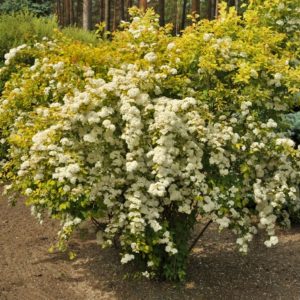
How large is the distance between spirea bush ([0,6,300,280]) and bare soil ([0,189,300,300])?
1.49 ft

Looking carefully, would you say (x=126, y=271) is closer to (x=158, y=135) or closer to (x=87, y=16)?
(x=158, y=135)

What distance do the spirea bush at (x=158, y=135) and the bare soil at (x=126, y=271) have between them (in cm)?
46

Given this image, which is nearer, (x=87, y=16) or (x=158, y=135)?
(x=158, y=135)

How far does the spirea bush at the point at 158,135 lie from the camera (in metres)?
4.80

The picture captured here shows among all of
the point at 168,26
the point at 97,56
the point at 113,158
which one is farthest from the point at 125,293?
the point at 168,26

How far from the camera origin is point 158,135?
188 inches

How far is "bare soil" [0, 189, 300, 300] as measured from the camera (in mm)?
5716

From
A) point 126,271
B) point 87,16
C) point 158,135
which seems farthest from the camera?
point 87,16

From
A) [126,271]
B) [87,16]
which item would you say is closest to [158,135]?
[126,271]

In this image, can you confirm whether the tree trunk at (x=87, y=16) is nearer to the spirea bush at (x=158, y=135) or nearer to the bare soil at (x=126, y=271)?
the bare soil at (x=126, y=271)

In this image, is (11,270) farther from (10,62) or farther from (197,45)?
(197,45)

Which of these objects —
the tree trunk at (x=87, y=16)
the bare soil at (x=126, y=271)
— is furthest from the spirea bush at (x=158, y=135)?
the tree trunk at (x=87, y=16)

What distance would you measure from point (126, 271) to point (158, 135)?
7.04 feet

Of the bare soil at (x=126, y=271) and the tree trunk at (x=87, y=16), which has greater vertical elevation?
the tree trunk at (x=87, y=16)
